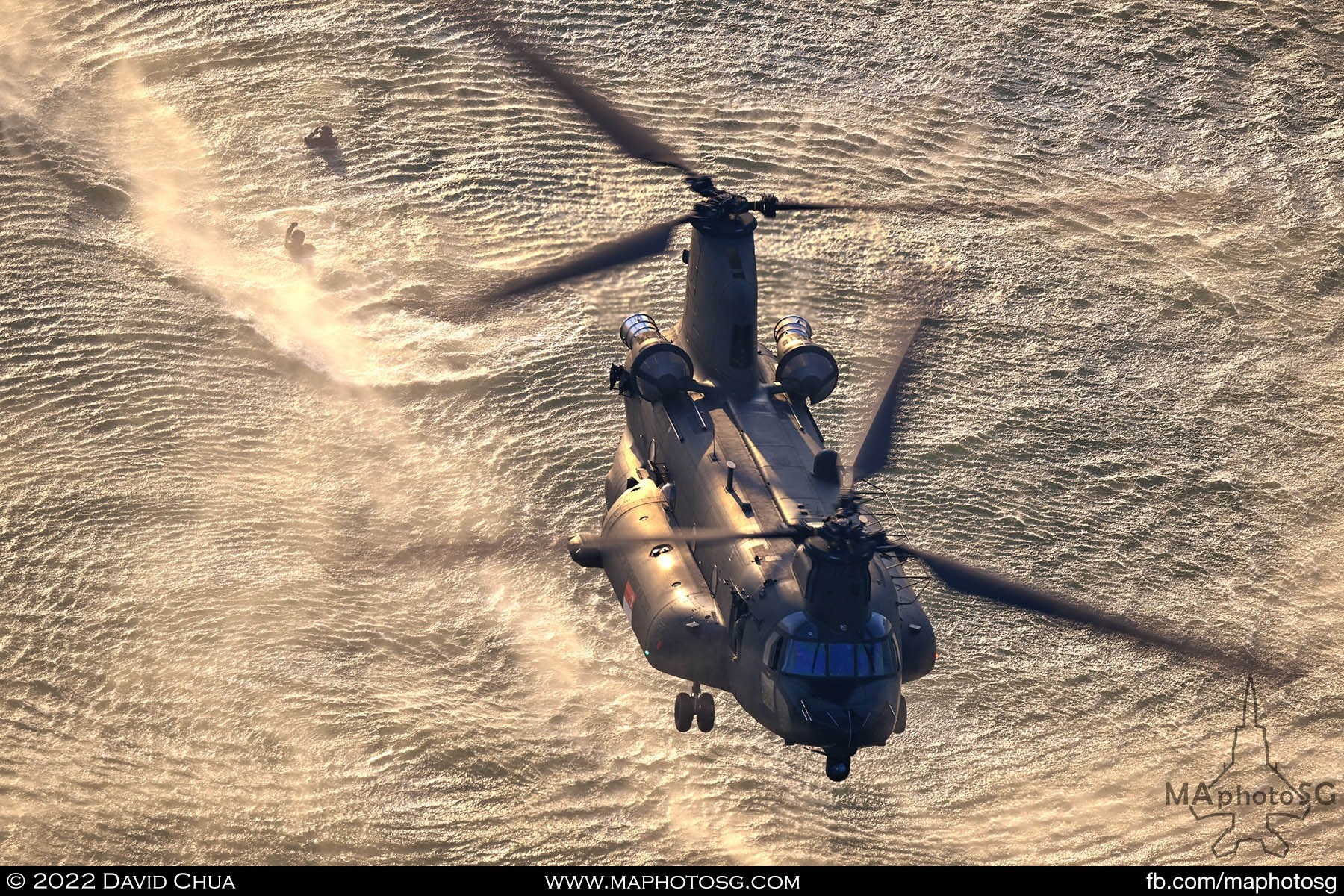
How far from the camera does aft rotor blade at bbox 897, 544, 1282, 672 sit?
25844mm

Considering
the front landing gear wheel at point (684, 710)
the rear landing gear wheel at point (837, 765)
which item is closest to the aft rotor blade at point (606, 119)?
the front landing gear wheel at point (684, 710)

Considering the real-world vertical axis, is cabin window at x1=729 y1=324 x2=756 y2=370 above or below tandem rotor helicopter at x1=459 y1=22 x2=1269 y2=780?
above

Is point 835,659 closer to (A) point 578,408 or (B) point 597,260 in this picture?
(B) point 597,260

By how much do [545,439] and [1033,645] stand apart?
42.0 ft

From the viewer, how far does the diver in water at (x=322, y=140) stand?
50.8 metres

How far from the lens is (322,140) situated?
5088 cm

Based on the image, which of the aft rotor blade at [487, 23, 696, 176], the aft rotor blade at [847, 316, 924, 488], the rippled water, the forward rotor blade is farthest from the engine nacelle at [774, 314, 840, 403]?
the rippled water

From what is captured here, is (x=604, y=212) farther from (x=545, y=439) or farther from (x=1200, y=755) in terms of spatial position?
(x=1200, y=755)

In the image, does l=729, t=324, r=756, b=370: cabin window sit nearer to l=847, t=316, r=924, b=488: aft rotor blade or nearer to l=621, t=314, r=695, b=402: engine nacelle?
l=621, t=314, r=695, b=402: engine nacelle

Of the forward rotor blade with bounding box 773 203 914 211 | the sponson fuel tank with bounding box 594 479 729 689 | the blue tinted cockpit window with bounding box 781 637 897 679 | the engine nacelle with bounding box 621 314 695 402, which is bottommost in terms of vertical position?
the blue tinted cockpit window with bounding box 781 637 897 679

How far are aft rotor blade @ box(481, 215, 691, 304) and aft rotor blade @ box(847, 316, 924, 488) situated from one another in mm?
4758

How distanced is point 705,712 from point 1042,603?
265 inches

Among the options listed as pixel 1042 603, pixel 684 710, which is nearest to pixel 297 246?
pixel 684 710

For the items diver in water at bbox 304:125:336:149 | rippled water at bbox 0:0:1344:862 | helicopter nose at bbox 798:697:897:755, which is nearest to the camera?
helicopter nose at bbox 798:697:897:755
